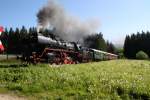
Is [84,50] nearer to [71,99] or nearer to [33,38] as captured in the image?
[33,38]

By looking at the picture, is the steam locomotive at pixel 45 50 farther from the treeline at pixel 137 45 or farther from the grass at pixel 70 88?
the treeline at pixel 137 45

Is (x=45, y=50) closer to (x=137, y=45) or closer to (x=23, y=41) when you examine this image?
(x=23, y=41)

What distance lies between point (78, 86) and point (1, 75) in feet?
16.7

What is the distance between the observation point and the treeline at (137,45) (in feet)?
401

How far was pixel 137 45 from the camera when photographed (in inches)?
4934

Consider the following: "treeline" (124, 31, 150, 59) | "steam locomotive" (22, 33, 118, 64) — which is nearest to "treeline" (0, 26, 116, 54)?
"steam locomotive" (22, 33, 118, 64)

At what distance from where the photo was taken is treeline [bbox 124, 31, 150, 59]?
122 meters

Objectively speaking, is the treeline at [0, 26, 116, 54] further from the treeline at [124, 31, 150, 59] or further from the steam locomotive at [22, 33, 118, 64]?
the treeline at [124, 31, 150, 59]

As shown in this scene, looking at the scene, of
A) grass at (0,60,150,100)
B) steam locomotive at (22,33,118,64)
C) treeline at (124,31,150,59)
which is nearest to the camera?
grass at (0,60,150,100)

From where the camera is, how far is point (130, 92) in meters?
14.6

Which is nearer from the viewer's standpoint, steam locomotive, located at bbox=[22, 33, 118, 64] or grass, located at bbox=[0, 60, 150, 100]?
grass, located at bbox=[0, 60, 150, 100]

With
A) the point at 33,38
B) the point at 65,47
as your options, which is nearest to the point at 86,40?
the point at 65,47

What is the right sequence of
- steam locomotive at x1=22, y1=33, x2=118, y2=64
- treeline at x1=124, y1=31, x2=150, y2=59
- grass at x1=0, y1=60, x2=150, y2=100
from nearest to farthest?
grass at x1=0, y1=60, x2=150, y2=100 < steam locomotive at x1=22, y1=33, x2=118, y2=64 < treeline at x1=124, y1=31, x2=150, y2=59

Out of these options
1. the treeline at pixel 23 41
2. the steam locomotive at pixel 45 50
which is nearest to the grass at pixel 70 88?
the treeline at pixel 23 41
